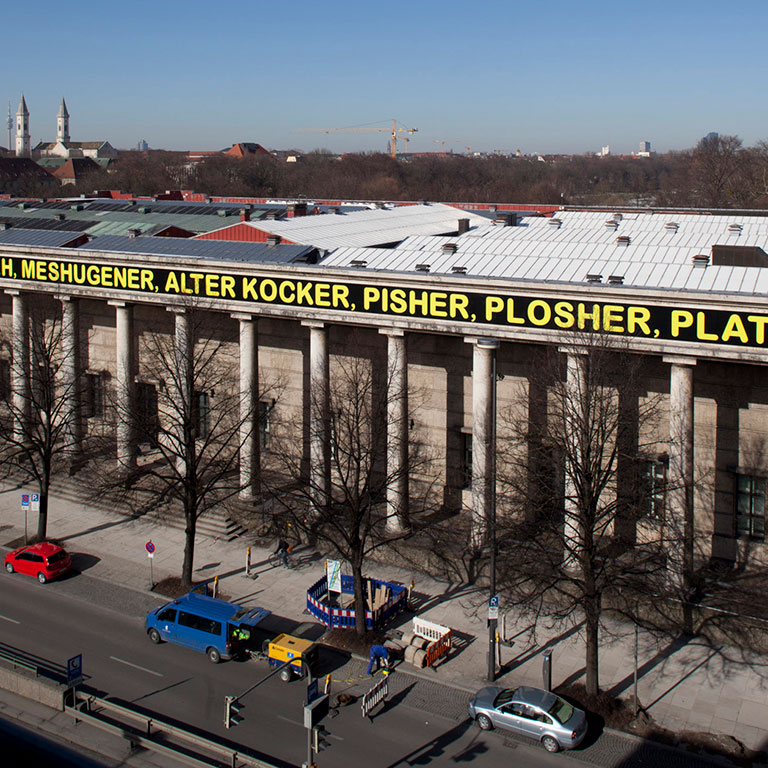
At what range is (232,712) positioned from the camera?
24953 mm

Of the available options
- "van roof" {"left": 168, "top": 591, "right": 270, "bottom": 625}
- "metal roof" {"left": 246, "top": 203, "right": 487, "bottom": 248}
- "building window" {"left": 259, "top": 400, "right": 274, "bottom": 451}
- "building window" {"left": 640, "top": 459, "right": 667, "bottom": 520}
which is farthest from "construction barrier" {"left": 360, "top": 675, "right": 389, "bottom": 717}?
"metal roof" {"left": 246, "top": 203, "right": 487, "bottom": 248}

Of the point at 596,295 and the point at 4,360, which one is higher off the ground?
the point at 596,295

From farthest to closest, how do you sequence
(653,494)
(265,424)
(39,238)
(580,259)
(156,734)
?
(39,238), (265,424), (580,259), (653,494), (156,734)

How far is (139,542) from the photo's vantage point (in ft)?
126

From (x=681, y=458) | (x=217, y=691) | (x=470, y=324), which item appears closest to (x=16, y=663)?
(x=217, y=691)

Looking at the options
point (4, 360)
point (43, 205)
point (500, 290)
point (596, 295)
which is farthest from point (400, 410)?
point (43, 205)

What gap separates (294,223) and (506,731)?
32.5m

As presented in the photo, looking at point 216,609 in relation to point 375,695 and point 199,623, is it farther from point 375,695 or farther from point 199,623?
point 375,695

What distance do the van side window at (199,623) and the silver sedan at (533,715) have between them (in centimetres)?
864

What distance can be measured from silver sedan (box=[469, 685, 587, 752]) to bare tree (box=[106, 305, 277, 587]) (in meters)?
13.2

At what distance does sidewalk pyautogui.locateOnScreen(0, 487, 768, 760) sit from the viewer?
84.0 ft

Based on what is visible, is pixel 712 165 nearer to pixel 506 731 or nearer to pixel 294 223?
pixel 294 223

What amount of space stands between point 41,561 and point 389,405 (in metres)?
14.7

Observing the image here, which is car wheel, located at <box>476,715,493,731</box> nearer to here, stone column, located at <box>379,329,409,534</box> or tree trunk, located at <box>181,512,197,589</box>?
stone column, located at <box>379,329,409,534</box>
